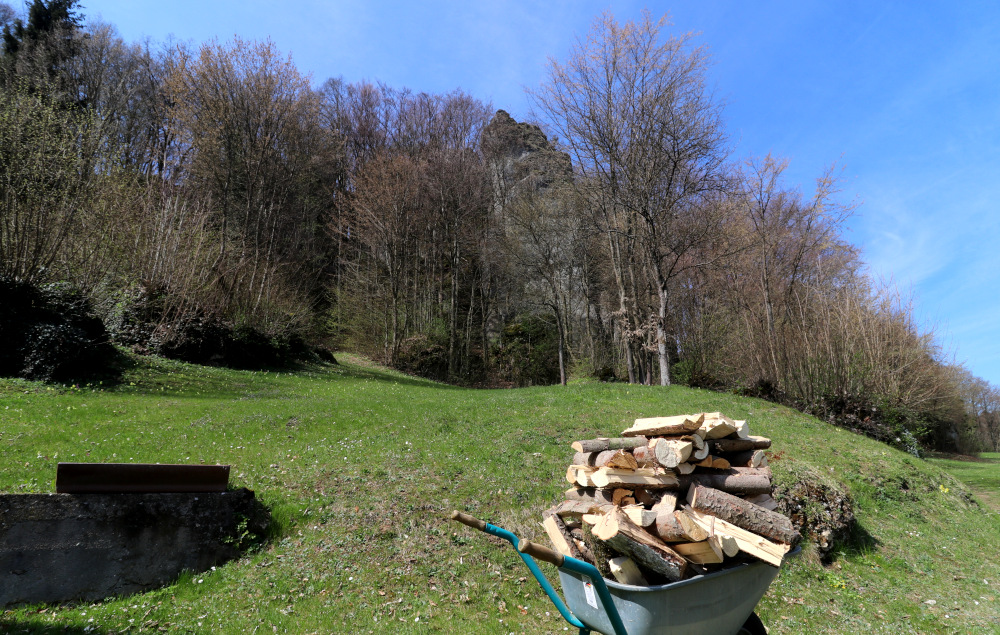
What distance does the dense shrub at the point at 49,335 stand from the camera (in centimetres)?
1087

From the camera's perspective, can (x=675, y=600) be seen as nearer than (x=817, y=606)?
Yes

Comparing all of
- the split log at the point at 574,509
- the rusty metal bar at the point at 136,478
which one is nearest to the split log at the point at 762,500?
the split log at the point at 574,509

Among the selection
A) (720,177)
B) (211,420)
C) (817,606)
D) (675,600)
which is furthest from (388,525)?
(720,177)

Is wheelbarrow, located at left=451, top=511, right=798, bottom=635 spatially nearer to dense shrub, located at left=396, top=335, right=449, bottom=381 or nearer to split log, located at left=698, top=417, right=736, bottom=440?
split log, located at left=698, top=417, right=736, bottom=440

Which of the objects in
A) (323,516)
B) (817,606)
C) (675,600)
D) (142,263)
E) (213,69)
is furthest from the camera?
(213,69)

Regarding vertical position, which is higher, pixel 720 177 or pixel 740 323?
pixel 720 177

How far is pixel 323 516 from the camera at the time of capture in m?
6.07

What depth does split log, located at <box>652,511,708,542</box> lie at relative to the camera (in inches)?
123

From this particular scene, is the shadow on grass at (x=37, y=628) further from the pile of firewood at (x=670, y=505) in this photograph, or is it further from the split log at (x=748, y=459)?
the split log at (x=748, y=459)

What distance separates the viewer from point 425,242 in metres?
30.7

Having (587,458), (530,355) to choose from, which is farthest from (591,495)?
(530,355)

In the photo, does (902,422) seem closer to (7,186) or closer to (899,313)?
(899,313)

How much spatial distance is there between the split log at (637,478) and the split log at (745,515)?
218 mm

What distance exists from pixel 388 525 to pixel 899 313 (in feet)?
62.8
